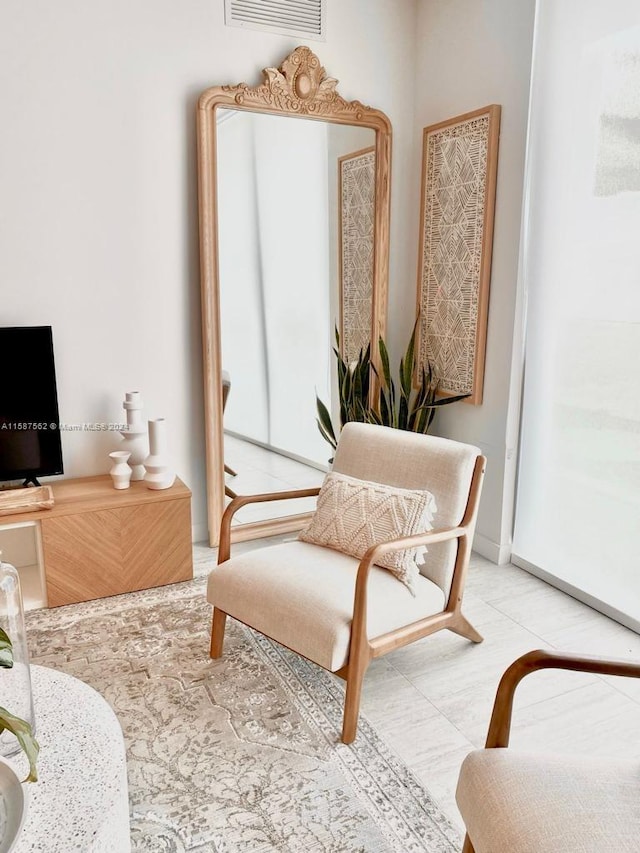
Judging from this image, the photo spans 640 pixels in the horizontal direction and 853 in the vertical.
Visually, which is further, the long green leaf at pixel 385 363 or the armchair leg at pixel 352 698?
the long green leaf at pixel 385 363

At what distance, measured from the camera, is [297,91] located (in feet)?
10.9

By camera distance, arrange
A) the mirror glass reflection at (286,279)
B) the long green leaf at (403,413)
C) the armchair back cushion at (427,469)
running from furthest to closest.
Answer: the long green leaf at (403,413) < the mirror glass reflection at (286,279) < the armchair back cushion at (427,469)

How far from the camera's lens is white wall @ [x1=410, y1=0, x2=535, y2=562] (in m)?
3.04

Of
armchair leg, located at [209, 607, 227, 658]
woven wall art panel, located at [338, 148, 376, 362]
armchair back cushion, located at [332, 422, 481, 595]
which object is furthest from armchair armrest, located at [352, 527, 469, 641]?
woven wall art panel, located at [338, 148, 376, 362]

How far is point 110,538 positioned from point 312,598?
123 centimetres

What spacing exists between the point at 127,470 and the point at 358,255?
5.55 ft

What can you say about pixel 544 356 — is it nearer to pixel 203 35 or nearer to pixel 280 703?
pixel 280 703

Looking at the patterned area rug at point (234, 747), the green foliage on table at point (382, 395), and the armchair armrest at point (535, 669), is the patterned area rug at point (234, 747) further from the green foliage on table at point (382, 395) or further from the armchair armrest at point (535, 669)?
the green foliage on table at point (382, 395)

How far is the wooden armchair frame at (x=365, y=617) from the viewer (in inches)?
78.0

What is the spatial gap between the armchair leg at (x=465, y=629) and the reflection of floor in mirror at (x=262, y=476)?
4.40 ft

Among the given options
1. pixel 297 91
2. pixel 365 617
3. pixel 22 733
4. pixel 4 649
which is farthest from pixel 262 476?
pixel 22 733

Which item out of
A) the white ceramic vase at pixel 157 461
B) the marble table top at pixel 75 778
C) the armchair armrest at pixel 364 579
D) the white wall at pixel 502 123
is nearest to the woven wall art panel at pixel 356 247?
the white wall at pixel 502 123

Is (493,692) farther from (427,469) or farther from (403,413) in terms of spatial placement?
(403,413)

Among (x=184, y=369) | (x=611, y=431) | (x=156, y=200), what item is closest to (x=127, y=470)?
(x=184, y=369)
